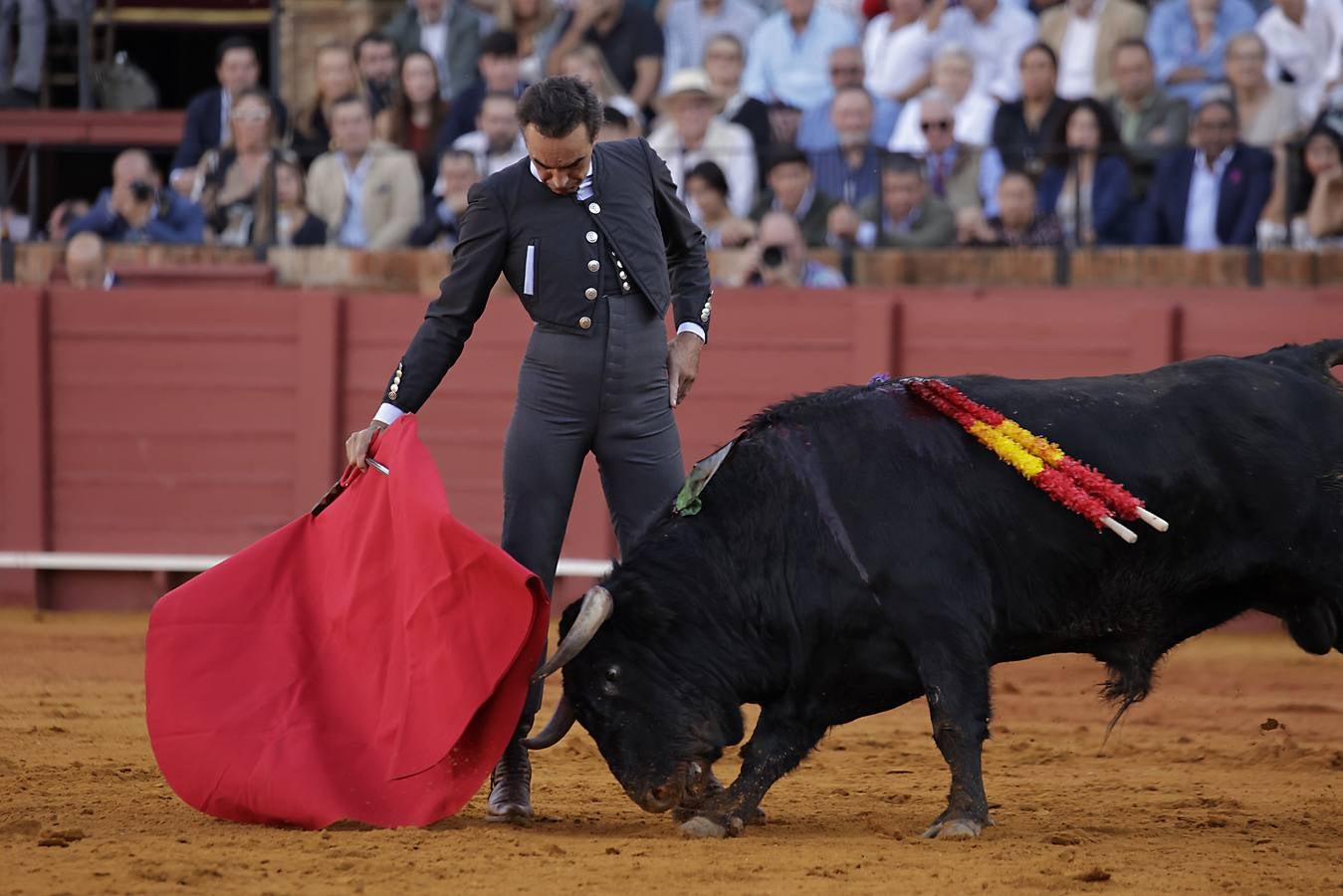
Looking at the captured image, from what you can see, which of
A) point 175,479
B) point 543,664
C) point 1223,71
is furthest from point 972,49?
point 543,664

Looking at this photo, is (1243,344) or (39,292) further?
(39,292)

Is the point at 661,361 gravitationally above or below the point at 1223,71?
below

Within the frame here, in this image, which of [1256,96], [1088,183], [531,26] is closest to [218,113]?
[531,26]

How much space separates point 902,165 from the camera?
7.91 meters

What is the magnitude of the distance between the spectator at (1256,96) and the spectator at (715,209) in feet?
6.84

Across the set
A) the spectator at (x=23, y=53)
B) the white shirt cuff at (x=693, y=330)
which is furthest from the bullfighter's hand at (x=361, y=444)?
the spectator at (x=23, y=53)

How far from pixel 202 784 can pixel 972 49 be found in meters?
5.93

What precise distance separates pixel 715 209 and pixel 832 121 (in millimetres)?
786

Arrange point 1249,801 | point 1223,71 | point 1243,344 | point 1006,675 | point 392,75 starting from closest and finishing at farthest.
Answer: point 1249,801 < point 1006,675 < point 1243,344 < point 1223,71 < point 392,75

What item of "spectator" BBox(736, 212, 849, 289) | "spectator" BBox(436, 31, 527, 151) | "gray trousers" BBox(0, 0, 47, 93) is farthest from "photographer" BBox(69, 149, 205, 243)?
"spectator" BBox(736, 212, 849, 289)

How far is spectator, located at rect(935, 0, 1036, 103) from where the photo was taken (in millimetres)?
8477

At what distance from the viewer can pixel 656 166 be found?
12.9ft

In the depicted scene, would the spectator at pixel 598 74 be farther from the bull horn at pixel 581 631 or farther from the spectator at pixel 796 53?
the bull horn at pixel 581 631

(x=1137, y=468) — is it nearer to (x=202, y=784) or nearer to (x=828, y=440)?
(x=828, y=440)
